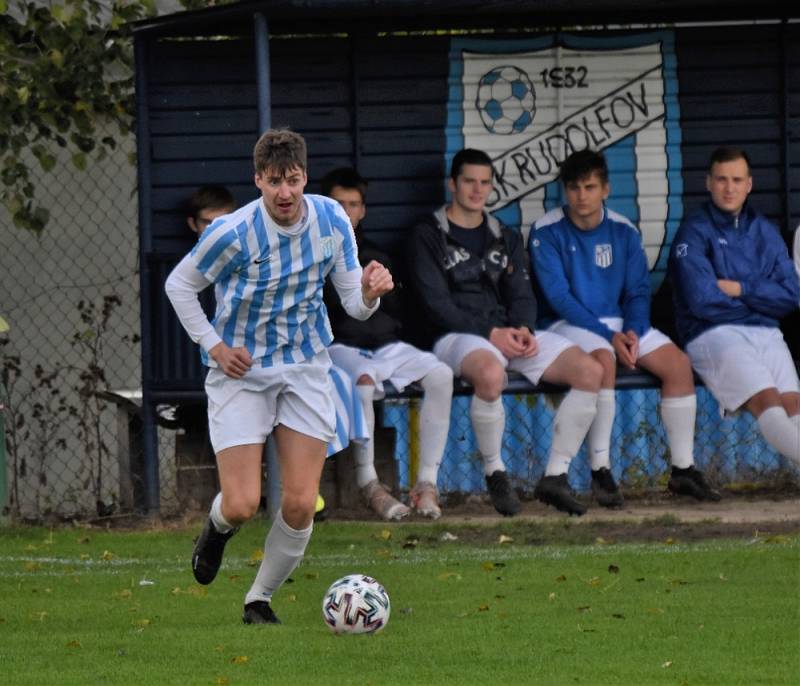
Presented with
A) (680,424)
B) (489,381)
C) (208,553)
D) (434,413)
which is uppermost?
(489,381)

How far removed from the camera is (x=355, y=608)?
20.7 feet

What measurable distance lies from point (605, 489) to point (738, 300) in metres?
1.33

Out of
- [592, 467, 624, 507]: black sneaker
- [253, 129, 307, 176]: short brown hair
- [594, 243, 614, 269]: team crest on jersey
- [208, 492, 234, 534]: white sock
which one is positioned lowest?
[592, 467, 624, 507]: black sneaker

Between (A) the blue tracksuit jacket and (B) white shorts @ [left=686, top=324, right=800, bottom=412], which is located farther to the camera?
(A) the blue tracksuit jacket

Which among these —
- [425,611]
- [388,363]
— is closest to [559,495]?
[388,363]

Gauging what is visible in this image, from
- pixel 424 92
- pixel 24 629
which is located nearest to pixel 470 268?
pixel 424 92

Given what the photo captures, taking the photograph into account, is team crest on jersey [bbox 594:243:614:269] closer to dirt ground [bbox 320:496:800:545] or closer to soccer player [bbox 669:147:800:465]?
soccer player [bbox 669:147:800:465]

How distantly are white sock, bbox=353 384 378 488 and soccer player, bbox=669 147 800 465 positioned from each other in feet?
6.17

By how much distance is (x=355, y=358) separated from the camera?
989 cm

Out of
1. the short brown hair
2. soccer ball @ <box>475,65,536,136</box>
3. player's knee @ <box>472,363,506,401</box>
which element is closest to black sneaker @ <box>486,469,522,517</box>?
player's knee @ <box>472,363,506,401</box>

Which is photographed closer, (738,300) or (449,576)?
(449,576)

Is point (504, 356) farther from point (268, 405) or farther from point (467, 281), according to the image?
point (268, 405)

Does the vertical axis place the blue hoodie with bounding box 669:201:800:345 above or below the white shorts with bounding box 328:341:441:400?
above

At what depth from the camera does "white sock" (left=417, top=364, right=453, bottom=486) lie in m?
9.75
